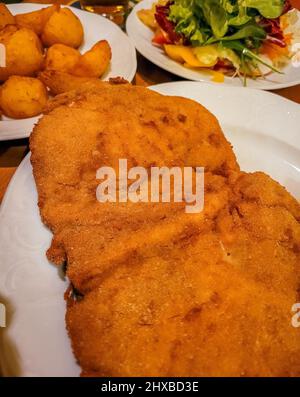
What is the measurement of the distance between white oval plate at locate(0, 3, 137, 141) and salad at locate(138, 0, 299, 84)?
0.26m

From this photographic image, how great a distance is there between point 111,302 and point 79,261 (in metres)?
0.17

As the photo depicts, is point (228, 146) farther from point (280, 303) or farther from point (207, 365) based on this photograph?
point (207, 365)

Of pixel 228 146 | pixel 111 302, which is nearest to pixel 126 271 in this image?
pixel 111 302

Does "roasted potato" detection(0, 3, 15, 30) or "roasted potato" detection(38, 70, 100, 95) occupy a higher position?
"roasted potato" detection(0, 3, 15, 30)

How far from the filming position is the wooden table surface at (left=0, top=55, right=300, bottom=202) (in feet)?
5.93

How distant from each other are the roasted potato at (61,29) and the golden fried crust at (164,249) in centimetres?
67

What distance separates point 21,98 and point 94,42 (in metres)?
0.80

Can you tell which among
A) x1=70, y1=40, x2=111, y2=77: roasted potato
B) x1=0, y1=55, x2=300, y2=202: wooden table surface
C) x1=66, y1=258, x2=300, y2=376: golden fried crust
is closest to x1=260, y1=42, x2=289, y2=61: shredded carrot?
x1=0, y1=55, x2=300, y2=202: wooden table surface

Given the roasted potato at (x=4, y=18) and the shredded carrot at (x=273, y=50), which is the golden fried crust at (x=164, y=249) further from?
the shredded carrot at (x=273, y=50)

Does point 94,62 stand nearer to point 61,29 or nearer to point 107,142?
point 61,29

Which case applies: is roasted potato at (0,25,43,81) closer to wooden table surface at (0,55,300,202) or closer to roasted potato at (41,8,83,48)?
roasted potato at (41,8,83,48)

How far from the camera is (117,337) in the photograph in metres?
1.12

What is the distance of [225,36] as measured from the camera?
97.0 inches

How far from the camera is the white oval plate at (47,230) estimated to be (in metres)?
1.20
